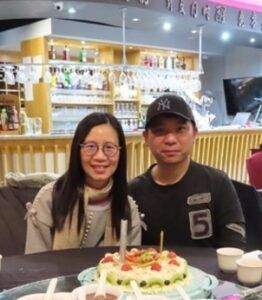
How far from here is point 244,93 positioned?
10078 mm

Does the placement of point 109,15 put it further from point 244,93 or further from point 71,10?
point 244,93

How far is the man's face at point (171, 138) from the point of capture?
2133 millimetres

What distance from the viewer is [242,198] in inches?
101

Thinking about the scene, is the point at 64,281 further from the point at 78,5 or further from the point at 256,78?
the point at 256,78

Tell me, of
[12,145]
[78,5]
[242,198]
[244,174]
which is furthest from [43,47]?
[242,198]

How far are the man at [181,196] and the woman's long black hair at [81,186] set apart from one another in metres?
0.17

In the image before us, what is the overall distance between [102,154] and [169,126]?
0.37 m

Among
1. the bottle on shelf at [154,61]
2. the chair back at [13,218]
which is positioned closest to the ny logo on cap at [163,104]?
the chair back at [13,218]

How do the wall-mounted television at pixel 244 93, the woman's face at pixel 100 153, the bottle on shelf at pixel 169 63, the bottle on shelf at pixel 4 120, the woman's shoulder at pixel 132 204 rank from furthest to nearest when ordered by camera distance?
the wall-mounted television at pixel 244 93
the bottle on shelf at pixel 169 63
the bottle on shelf at pixel 4 120
the woman's shoulder at pixel 132 204
the woman's face at pixel 100 153

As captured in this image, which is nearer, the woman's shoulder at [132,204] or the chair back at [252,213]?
the woman's shoulder at [132,204]

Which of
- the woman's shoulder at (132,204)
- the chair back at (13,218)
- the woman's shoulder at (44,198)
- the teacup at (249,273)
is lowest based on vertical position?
the chair back at (13,218)

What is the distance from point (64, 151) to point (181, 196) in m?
2.97

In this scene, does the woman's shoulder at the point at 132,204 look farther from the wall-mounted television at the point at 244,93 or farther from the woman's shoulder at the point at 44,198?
the wall-mounted television at the point at 244,93

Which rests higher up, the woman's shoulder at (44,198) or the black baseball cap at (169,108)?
the black baseball cap at (169,108)
